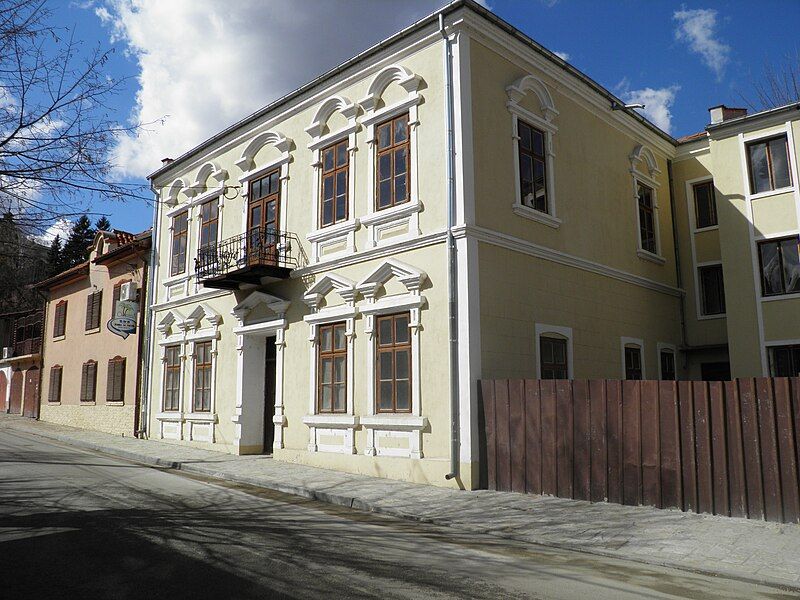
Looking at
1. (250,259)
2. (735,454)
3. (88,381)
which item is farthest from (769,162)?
(88,381)

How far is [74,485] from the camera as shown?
11.1 metres

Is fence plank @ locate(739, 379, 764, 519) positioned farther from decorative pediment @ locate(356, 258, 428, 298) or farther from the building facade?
the building facade

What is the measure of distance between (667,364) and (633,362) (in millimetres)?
2045

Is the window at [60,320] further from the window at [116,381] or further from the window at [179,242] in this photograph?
the window at [179,242]

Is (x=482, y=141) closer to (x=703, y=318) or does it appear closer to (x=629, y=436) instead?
(x=629, y=436)

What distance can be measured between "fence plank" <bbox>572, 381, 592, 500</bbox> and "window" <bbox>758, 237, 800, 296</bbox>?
8.68 meters

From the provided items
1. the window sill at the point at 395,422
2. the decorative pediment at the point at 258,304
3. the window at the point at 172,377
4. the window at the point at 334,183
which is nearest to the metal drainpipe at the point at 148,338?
the window at the point at 172,377

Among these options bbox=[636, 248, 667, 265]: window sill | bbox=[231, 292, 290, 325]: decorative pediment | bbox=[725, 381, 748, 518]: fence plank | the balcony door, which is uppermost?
the balcony door

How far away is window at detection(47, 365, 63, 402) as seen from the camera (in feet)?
90.8

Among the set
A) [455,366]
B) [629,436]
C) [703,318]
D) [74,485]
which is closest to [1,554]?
[74,485]

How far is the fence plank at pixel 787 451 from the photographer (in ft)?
27.5

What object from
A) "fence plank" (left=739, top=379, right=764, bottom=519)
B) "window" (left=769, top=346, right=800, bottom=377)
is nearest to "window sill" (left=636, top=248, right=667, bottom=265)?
"window" (left=769, top=346, right=800, bottom=377)

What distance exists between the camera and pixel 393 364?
12.9 metres

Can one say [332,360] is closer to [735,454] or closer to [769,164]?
[735,454]
